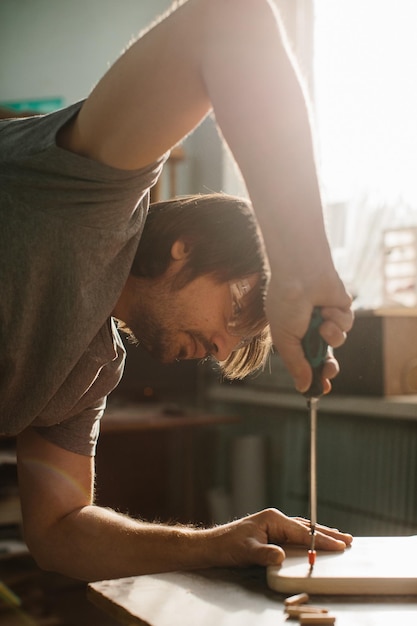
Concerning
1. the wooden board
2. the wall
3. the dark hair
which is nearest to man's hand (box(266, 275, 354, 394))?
the wooden board

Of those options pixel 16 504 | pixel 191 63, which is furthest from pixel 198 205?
pixel 16 504

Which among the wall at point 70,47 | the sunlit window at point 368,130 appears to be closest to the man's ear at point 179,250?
the sunlit window at point 368,130

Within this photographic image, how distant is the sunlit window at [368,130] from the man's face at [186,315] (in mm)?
1314

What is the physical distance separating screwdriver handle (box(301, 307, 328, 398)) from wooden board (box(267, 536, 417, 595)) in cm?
22

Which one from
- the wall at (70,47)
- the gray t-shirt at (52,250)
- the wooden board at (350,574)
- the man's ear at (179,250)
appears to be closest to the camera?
the wooden board at (350,574)

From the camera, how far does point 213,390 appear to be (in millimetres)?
3201

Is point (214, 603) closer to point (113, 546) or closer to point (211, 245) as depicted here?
point (113, 546)

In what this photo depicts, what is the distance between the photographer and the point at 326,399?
2496 millimetres

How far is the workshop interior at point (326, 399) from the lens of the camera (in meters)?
2.41

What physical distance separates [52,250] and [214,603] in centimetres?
47

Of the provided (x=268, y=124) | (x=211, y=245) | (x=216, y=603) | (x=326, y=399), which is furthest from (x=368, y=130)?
(x=216, y=603)

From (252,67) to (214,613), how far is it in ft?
1.79

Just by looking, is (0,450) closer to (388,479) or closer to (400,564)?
(388,479)

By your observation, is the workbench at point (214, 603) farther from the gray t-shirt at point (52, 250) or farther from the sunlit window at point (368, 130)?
the sunlit window at point (368, 130)
